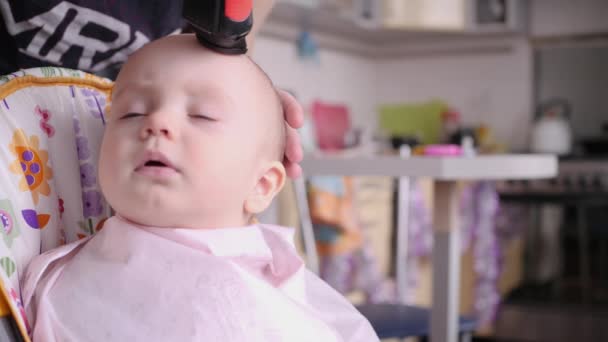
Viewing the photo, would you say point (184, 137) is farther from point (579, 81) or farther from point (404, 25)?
point (579, 81)

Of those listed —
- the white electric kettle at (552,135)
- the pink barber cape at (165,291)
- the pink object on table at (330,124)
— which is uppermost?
the pink barber cape at (165,291)

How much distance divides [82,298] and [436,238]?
122 cm

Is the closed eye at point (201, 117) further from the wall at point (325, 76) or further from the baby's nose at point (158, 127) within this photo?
the wall at point (325, 76)

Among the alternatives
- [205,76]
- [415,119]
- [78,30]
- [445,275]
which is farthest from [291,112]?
[415,119]

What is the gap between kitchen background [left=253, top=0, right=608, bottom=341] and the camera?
13.2 ft

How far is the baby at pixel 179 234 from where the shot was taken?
732mm

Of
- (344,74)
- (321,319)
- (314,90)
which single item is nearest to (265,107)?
(321,319)

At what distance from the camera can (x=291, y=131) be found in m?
0.96

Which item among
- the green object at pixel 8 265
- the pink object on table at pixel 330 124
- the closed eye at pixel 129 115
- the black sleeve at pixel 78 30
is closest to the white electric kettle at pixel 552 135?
the pink object on table at pixel 330 124

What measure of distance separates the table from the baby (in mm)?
809

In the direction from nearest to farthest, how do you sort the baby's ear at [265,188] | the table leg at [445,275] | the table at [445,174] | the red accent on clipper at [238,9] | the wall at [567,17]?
the red accent on clipper at [238,9], the baby's ear at [265,188], the table at [445,174], the table leg at [445,275], the wall at [567,17]

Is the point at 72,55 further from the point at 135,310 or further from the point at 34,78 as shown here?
the point at 135,310

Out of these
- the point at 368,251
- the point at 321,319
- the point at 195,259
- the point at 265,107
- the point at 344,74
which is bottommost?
the point at 368,251

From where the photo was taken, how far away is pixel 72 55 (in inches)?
38.3
